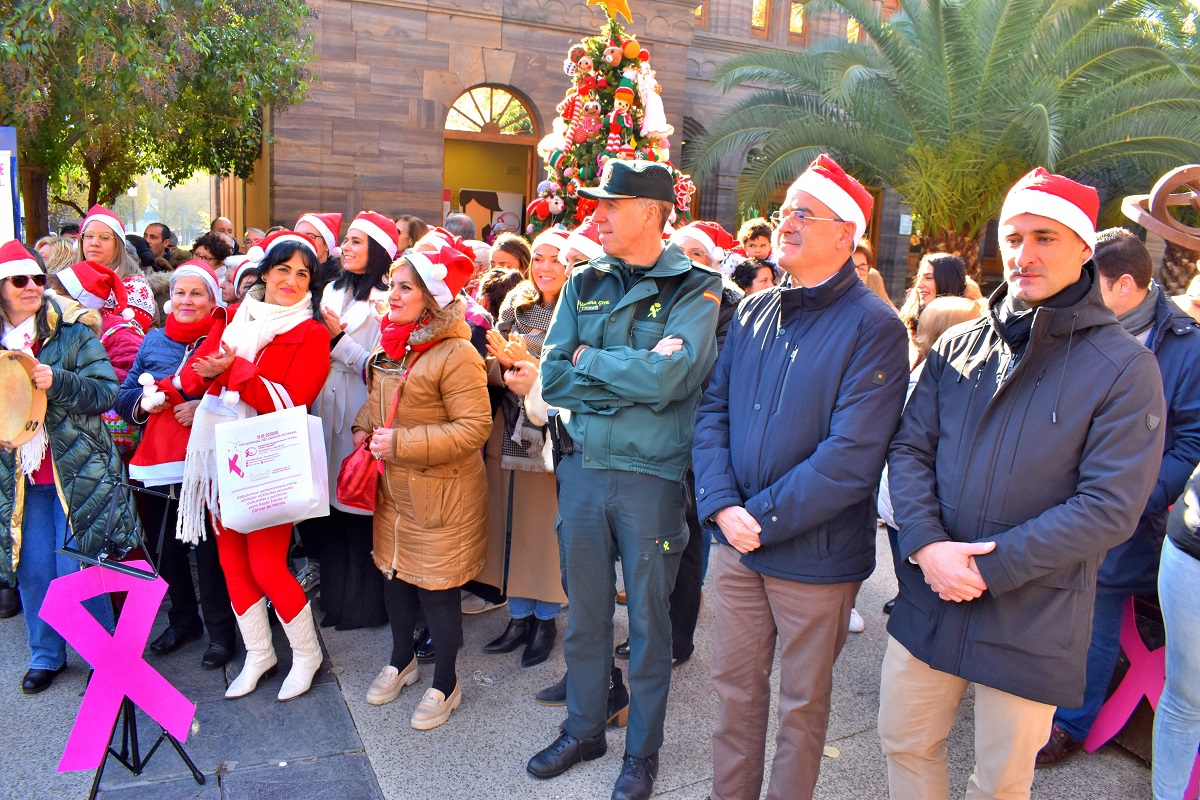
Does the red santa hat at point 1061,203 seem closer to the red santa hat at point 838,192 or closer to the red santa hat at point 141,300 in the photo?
the red santa hat at point 838,192

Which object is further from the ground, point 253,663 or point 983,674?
point 983,674

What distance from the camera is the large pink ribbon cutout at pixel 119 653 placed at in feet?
9.78

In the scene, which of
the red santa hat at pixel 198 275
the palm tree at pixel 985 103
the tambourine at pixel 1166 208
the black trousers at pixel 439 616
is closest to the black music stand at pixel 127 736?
the black trousers at pixel 439 616

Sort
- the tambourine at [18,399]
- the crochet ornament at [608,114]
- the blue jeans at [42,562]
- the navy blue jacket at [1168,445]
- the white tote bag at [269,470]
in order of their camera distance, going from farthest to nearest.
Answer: the crochet ornament at [608,114] → the blue jeans at [42,562] → the white tote bag at [269,470] → the tambourine at [18,399] → the navy blue jacket at [1168,445]

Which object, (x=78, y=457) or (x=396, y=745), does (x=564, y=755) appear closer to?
(x=396, y=745)

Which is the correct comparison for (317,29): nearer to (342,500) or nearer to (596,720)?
(342,500)

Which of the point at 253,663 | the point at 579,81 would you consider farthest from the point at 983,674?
the point at 579,81

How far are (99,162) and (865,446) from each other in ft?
41.6

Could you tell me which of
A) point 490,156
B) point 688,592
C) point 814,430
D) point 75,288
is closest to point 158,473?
point 75,288

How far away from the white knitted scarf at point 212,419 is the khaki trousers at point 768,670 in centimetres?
213

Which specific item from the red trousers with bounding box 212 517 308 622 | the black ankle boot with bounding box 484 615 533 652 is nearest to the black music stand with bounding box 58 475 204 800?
the red trousers with bounding box 212 517 308 622

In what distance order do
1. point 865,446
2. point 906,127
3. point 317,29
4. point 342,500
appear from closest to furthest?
point 865,446, point 342,500, point 906,127, point 317,29

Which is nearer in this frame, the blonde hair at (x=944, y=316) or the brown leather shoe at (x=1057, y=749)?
the brown leather shoe at (x=1057, y=749)

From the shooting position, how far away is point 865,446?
2537 millimetres
